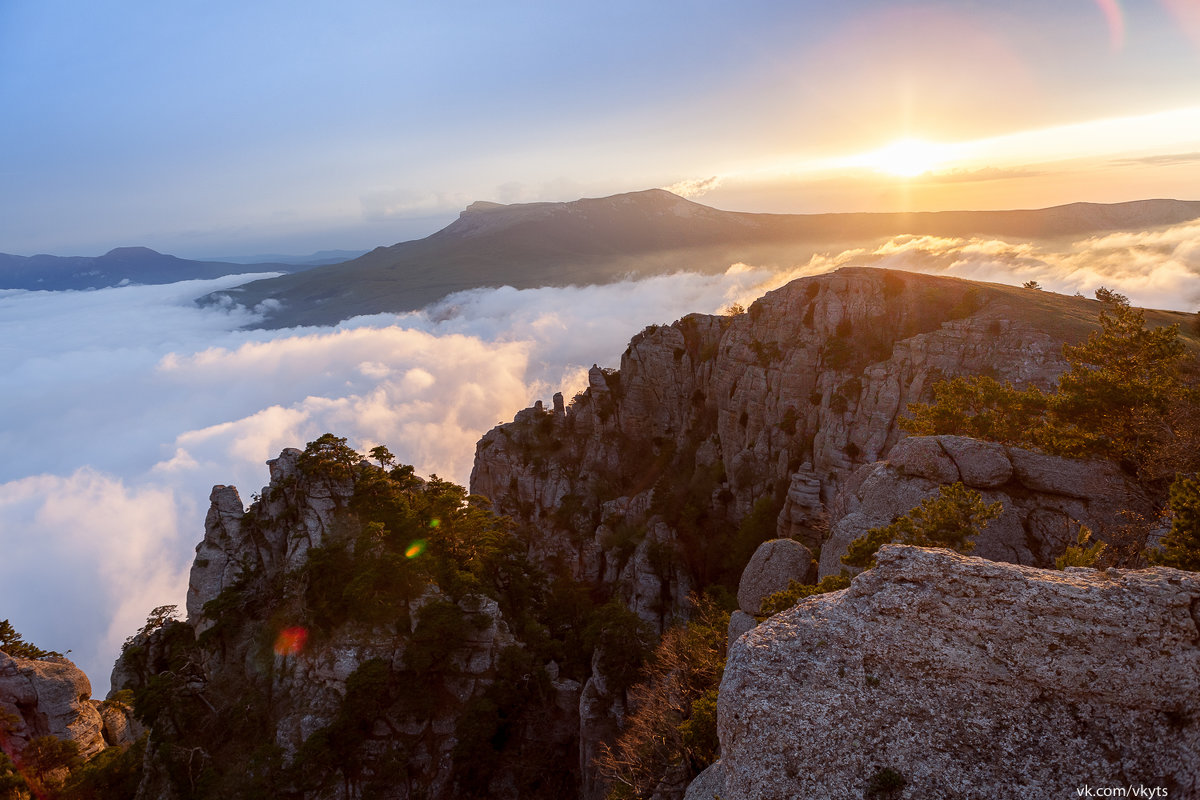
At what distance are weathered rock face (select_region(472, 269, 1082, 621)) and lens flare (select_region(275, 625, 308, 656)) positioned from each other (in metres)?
38.5

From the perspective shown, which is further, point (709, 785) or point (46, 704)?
point (46, 704)

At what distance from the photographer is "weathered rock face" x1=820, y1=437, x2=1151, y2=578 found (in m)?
23.5

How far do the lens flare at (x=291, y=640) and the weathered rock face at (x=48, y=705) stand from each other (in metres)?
12.7

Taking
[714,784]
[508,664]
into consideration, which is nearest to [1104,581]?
[714,784]

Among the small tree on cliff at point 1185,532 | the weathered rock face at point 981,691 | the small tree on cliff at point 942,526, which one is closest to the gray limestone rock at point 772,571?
the small tree on cliff at point 942,526

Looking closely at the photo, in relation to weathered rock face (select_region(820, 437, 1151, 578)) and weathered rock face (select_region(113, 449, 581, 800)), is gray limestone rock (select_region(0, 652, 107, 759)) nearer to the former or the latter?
weathered rock face (select_region(113, 449, 581, 800))

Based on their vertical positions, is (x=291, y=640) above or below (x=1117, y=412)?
below

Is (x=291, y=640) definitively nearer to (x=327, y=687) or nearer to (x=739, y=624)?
(x=327, y=687)

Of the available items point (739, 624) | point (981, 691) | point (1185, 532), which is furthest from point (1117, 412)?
point (981, 691)

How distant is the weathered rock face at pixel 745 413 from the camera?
5309 cm

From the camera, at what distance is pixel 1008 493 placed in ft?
84.4

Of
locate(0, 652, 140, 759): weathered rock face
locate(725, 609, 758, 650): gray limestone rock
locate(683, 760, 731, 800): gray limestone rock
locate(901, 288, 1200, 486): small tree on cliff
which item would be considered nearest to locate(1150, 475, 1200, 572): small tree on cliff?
locate(901, 288, 1200, 486): small tree on cliff

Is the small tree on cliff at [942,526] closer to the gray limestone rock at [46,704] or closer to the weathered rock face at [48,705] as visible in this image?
the weathered rock face at [48,705]

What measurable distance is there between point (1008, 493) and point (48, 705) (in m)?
55.7
